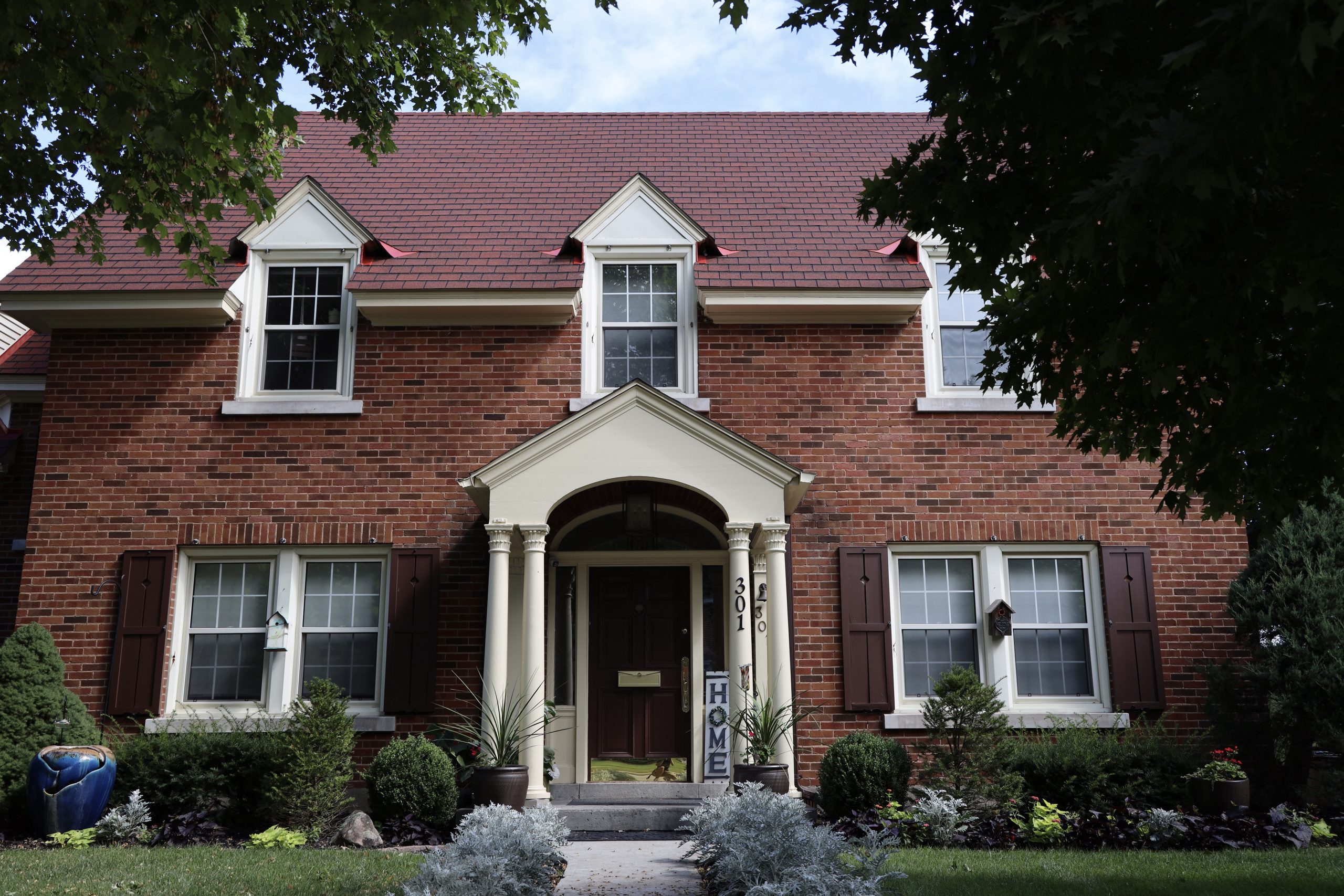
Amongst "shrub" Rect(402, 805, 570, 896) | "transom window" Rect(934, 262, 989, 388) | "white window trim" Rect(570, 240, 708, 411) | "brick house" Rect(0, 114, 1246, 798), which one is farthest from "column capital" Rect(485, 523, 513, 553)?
"transom window" Rect(934, 262, 989, 388)

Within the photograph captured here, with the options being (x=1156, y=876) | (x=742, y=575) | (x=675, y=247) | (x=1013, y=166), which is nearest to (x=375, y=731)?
(x=742, y=575)

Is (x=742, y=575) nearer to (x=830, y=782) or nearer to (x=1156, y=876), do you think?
(x=830, y=782)

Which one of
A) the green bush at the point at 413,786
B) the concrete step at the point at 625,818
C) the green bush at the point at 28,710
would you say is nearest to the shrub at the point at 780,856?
the concrete step at the point at 625,818

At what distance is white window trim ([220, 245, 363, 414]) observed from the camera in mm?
11227

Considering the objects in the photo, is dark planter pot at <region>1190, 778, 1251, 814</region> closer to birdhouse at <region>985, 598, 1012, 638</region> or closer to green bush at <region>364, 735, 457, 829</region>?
birdhouse at <region>985, 598, 1012, 638</region>

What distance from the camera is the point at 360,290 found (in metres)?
11.2

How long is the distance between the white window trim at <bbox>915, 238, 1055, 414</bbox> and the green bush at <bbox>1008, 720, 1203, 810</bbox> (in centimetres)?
345

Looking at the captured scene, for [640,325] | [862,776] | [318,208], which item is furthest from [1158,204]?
[318,208]

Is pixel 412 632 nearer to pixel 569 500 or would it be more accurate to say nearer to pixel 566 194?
pixel 569 500

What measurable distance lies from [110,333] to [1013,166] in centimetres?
992

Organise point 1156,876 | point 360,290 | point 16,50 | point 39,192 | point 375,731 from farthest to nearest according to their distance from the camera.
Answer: point 360,290 < point 375,731 < point 39,192 < point 1156,876 < point 16,50

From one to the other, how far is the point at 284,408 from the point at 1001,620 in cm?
773

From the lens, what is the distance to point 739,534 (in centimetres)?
966

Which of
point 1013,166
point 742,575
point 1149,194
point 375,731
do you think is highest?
point 1013,166
